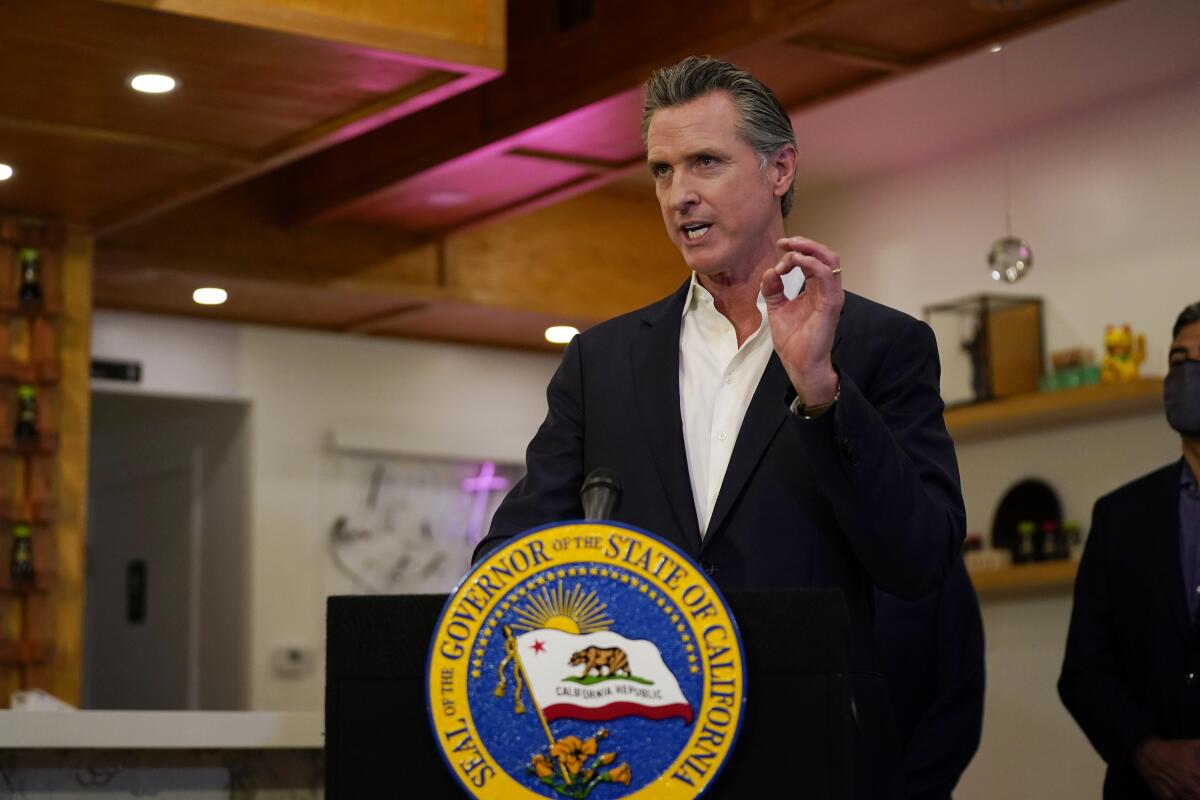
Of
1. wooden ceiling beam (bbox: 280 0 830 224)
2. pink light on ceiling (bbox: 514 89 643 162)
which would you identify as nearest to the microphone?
wooden ceiling beam (bbox: 280 0 830 224)

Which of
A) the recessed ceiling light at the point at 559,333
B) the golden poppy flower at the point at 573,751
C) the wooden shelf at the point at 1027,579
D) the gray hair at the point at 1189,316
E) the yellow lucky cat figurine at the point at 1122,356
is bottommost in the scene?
the golden poppy flower at the point at 573,751

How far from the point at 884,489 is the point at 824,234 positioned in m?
5.87

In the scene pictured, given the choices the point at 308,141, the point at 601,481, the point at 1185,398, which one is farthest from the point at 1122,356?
the point at 601,481

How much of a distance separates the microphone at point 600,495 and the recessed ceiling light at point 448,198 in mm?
4867

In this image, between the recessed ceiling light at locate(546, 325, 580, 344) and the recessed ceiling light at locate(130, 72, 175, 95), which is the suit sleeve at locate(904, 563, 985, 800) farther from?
the recessed ceiling light at locate(546, 325, 580, 344)

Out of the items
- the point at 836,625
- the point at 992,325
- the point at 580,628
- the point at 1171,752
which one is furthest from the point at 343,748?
the point at 992,325

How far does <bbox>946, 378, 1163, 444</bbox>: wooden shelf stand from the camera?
563 centimetres

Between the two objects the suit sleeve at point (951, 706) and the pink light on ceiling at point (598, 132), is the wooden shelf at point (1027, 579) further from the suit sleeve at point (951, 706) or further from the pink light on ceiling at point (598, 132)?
the suit sleeve at point (951, 706)

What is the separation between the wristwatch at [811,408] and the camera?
1.49 m

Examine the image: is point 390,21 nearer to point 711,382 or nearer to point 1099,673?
point 1099,673

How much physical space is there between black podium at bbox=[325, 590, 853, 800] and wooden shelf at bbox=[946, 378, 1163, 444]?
4492mm

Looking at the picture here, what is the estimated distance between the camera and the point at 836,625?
1350 mm

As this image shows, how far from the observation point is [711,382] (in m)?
Result: 1.76

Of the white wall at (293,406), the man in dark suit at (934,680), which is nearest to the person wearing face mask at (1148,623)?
the man in dark suit at (934,680)
